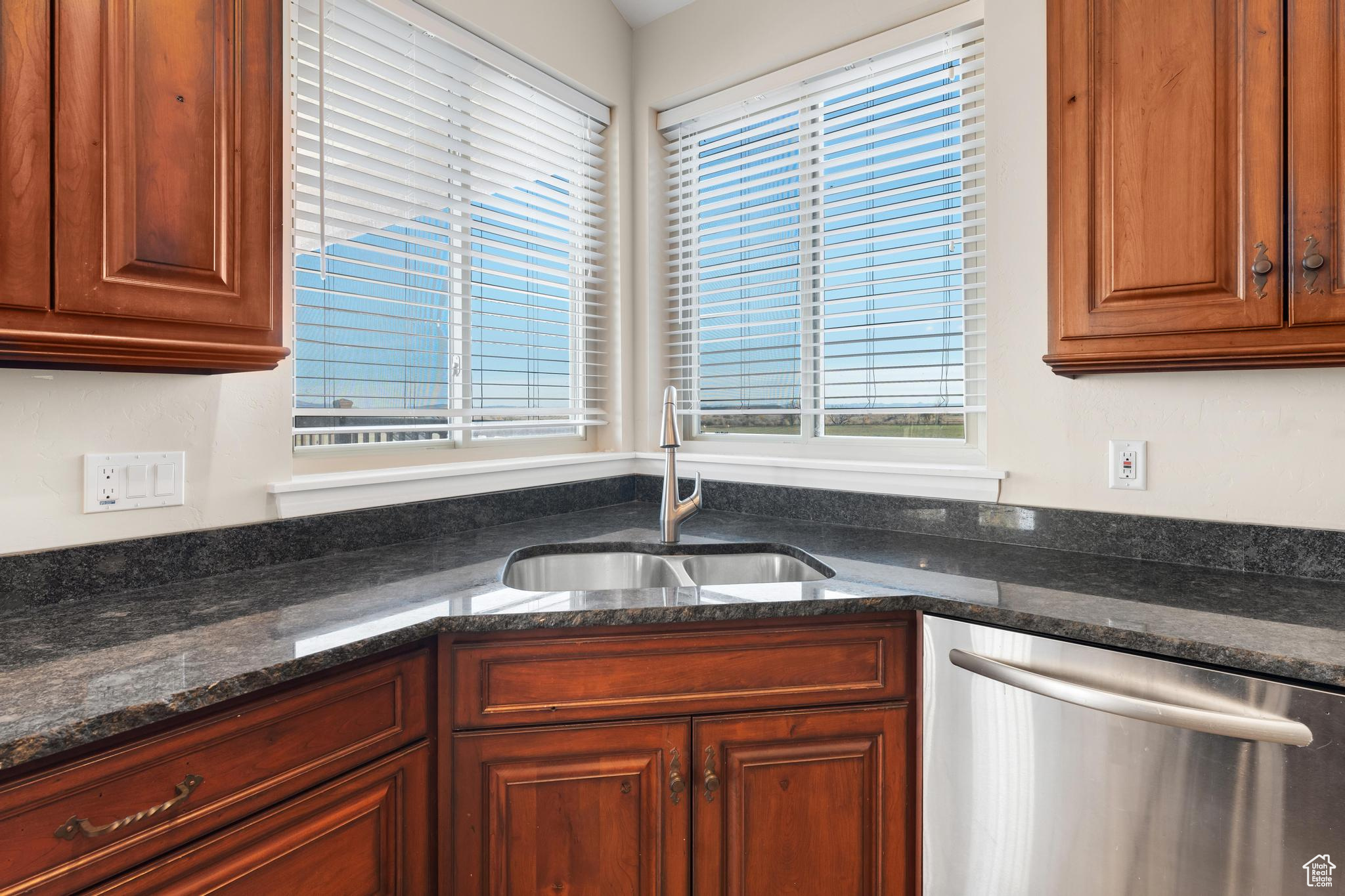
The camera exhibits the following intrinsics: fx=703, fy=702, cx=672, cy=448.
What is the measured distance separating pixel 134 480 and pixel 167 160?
601 millimetres

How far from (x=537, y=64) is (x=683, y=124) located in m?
0.54

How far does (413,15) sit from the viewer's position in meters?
1.79

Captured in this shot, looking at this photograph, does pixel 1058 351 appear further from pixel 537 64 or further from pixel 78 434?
pixel 78 434

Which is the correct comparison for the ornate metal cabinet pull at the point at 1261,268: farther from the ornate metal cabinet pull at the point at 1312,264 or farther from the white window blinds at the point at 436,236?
the white window blinds at the point at 436,236

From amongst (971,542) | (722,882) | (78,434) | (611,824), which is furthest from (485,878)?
(971,542)

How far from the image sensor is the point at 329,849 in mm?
1026

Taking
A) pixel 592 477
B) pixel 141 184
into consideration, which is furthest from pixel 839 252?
pixel 141 184

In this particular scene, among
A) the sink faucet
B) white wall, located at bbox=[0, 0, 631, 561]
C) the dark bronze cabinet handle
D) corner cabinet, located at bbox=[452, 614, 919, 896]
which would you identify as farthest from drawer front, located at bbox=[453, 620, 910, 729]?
white wall, located at bbox=[0, 0, 631, 561]

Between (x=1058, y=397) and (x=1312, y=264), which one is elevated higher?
(x=1312, y=264)

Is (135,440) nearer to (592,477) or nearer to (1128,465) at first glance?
(592,477)

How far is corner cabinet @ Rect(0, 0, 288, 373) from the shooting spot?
3.07 feet

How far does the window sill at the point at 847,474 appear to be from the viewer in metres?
1.78

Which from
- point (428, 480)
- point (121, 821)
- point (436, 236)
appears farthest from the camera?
point (436, 236)

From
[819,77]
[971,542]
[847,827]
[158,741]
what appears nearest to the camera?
[158,741]
